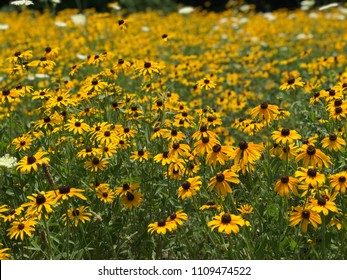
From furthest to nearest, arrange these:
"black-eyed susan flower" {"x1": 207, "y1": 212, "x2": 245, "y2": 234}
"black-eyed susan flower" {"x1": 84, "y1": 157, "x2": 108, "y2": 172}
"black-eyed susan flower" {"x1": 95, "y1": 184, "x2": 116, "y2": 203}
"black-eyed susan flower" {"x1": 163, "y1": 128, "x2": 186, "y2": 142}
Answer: "black-eyed susan flower" {"x1": 163, "y1": 128, "x2": 186, "y2": 142}, "black-eyed susan flower" {"x1": 84, "y1": 157, "x2": 108, "y2": 172}, "black-eyed susan flower" {"x1": 95, "y1": 184, "x2": 116, "y2": 203}, "black-eyed susan flower" {"x1": 207, "y1": 212, "x2": 245, "y2": 234}

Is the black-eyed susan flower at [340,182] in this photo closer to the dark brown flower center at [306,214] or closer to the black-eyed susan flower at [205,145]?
the dark brown flower center at [306,214]

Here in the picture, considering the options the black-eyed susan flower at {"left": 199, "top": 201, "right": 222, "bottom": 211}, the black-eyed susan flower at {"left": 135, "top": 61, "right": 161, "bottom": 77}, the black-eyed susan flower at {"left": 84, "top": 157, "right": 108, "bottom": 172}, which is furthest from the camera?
the black-eyed susan flower at {"left": 135, "top": 61, "right": 161, "bottom": 77}

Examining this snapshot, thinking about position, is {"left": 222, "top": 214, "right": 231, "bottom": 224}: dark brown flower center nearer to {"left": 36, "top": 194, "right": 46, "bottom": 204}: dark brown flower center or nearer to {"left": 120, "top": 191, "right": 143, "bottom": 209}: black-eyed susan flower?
{"left": 120, "top": 191, "right": 143, "bottom": 209}: black-eyed susan flower

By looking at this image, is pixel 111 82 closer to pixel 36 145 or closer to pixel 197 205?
pixel 36 145

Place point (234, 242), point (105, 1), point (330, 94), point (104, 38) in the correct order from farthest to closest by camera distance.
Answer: point (105, 1), point (104, 38), point (330, 94), point (234, 242)

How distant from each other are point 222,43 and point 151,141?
795 cm

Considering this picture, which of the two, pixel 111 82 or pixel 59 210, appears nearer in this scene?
pixel 59 210

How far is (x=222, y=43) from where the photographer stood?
456 inches

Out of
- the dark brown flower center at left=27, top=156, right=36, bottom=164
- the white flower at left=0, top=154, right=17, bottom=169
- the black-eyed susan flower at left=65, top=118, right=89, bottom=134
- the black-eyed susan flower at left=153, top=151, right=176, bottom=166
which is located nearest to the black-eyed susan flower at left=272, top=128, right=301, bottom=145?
the black-eyed susan flower at left=153, top=151, right=176, bottom=166

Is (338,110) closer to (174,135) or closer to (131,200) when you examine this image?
(174,135)

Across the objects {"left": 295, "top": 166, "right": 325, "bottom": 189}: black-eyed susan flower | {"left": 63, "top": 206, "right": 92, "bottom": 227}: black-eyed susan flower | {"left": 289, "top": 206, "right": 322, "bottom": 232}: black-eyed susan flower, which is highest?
{"left": 295, "top": 166, "right": 325, "bottom": 189}: black-eyed susan flower

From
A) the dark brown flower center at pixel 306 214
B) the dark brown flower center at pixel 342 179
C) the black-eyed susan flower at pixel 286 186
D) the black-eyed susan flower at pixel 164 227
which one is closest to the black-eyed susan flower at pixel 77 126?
Result: the black-eyed susan flower at pixel 164 227
